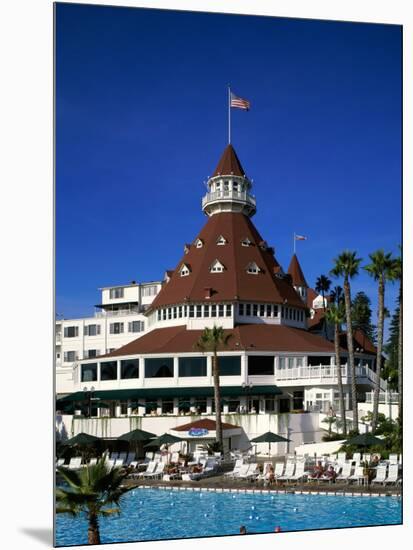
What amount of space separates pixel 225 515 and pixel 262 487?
5186 millimetres

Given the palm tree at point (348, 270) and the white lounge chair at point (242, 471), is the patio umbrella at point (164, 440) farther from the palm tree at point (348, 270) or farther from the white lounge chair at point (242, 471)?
the palm tree at point (348, 270)

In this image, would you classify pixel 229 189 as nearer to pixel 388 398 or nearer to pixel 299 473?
pixel 388 398

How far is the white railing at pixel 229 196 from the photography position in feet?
161

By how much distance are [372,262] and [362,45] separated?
13.4m

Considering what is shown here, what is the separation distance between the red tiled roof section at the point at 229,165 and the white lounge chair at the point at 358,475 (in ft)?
71.2

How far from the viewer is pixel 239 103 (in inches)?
1262

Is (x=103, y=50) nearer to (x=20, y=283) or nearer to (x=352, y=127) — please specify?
(x=20, y=283)

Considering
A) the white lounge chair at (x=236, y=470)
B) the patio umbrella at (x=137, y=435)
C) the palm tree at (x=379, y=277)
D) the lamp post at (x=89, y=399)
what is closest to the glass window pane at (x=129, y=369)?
the lamp post at (x=89, y=399)

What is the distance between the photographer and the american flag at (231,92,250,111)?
31116 millimetres

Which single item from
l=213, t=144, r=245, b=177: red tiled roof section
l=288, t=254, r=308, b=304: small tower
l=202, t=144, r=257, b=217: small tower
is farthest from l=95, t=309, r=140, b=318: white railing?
l=213, t=144, r=245, b=177: red tiled roof section

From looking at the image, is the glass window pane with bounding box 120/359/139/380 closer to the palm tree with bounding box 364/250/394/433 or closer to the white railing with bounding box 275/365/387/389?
the white railing with bounding box 275/365/387/389

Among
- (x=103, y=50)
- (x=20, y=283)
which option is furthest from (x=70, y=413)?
(x=103, y=50)

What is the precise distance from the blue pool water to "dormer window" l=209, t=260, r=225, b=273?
63.8 feet

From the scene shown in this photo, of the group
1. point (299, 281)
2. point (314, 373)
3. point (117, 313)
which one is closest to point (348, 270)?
point (314, 373)
